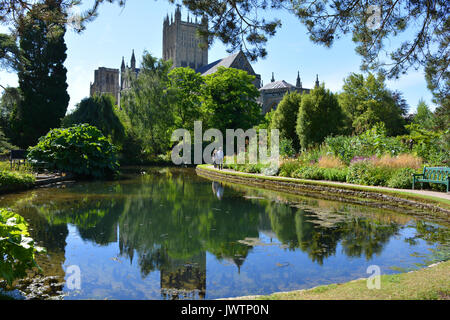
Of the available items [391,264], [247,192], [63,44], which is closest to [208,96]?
[63,44]

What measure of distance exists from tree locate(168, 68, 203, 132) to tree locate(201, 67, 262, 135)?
1609 millimetres

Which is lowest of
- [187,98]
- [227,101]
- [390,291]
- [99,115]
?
[390,291]

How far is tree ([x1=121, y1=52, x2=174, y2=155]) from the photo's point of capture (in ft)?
102

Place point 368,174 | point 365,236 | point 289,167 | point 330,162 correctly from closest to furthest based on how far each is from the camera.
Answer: point 365,236
point 368,174
point 330,162
point 289,167

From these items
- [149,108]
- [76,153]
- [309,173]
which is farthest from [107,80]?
[309,173]

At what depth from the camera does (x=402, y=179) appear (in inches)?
434

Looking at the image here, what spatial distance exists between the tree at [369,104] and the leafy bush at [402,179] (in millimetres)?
24428

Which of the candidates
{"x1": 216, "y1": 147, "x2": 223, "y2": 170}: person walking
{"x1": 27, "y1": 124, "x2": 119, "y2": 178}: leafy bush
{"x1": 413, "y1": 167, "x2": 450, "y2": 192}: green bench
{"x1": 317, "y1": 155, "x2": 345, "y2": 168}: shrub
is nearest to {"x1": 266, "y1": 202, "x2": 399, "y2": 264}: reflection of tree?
{"x1": 413, "y1": 167, "x2": 450, "y2": 192}: green bench

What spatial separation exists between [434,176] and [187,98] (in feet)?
85.6

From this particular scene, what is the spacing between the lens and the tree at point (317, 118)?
20.0 meters

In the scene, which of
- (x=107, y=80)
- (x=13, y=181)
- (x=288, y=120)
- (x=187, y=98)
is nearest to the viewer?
(x=13, y=181)

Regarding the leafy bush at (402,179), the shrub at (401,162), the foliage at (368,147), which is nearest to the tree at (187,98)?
the foliage at (368,147)

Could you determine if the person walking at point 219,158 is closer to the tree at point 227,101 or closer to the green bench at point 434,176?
the tree at point 227,101

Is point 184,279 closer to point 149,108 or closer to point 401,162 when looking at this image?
point 401,162
